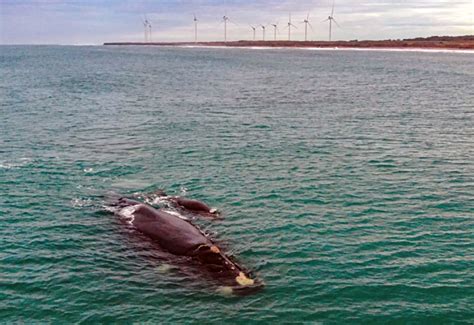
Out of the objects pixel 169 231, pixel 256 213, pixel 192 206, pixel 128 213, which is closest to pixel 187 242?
pixel 169 231

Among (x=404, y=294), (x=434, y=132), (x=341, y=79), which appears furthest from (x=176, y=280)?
(x=341, y=79)

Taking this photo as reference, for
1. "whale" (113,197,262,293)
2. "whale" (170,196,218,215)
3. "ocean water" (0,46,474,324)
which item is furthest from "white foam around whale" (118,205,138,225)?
"whale" (170,196,218,215)

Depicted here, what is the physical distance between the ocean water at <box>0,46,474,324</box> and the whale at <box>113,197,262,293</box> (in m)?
0.61

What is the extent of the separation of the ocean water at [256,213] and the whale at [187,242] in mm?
614

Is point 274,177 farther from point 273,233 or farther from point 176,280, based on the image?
point 176,280

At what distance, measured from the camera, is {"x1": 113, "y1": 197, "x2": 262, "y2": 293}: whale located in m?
22.1

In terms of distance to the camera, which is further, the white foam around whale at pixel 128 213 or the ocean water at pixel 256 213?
the white foam around whale at pixel 128 213

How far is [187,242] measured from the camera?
24.6 metres

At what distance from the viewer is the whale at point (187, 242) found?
2210 cm

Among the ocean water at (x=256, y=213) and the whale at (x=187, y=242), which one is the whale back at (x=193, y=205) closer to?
the ocean water at (x=256, y=213)

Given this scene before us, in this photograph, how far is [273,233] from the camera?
2780 cm

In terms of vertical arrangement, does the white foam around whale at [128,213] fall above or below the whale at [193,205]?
above

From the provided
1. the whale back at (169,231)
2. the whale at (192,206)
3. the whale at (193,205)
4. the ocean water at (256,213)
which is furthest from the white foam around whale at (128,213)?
the whale at (193,205)

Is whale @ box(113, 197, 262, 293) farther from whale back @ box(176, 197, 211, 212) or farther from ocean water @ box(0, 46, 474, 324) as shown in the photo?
whale back @ box(176, 197, 211, 212)
